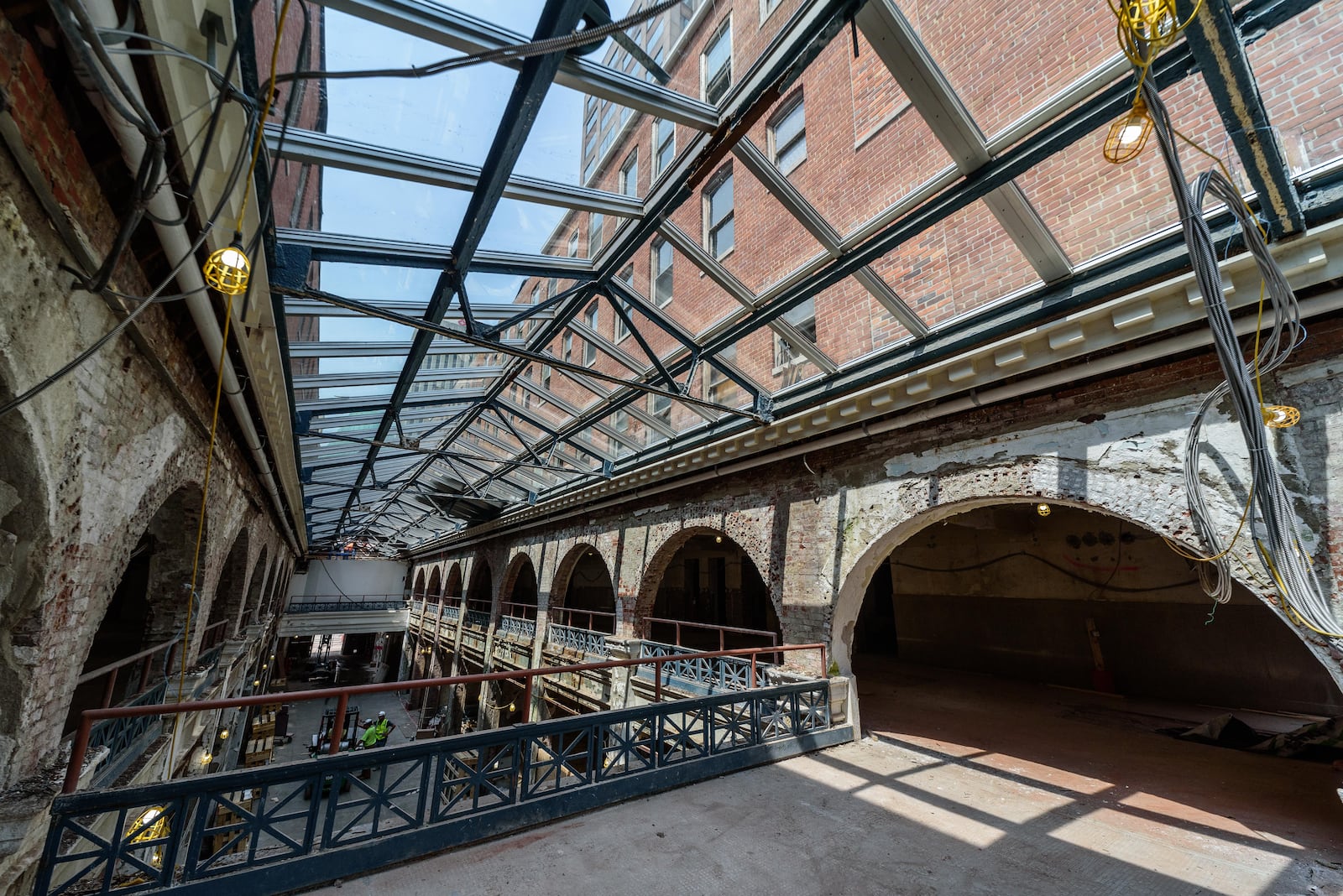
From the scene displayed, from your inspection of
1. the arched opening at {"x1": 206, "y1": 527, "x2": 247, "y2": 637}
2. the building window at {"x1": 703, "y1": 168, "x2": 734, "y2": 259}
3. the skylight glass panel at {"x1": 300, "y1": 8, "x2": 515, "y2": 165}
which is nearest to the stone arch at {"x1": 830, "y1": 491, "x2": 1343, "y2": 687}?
the building window at {"x1": 703, "y1": 168, "x2": 734, "y2": 259}

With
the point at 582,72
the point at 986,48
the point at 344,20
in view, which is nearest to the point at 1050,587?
the point at 986,48

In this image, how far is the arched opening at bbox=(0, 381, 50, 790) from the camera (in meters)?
2.74

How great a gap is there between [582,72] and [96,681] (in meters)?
11.7

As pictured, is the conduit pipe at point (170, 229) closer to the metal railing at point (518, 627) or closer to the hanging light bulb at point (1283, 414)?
the hanging light bulb at point (1283, 414)

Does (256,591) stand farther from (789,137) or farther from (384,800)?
(789,137)

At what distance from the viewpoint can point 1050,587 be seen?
36.5 feet

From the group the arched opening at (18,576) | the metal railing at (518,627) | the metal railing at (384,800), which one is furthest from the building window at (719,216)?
the metal railing at (518,627)

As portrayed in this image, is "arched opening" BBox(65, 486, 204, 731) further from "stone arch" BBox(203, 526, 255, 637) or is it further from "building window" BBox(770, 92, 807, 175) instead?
"building window" BBox(770, 92, 807, 175)

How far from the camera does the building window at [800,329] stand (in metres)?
7.62

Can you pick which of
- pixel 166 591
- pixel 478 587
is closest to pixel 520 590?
pixel 478 587

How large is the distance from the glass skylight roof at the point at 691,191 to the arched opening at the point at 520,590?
8524 millimetres

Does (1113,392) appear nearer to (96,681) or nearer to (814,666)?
(814,666)

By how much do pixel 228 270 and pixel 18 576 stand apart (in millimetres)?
2026

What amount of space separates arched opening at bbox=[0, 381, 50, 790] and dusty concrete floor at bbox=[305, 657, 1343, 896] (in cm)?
205
